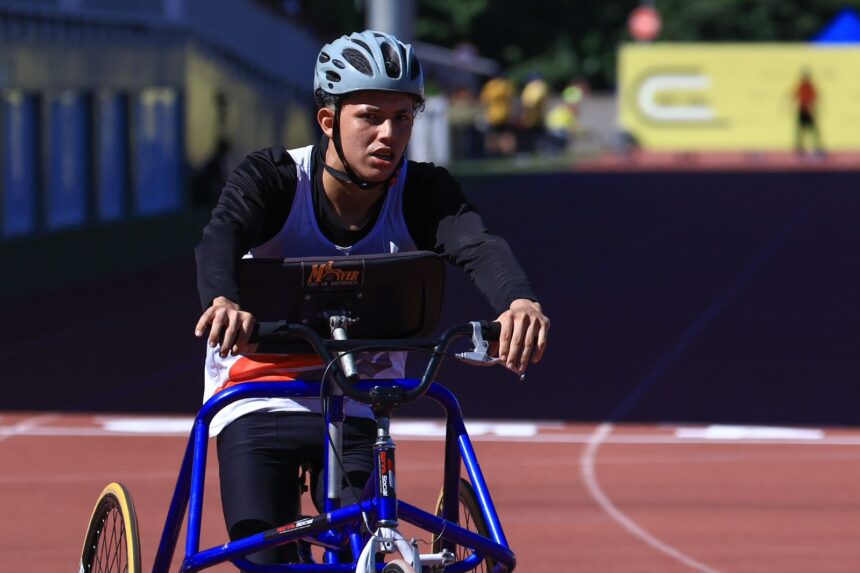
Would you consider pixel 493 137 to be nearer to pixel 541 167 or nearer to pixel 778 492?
pixel 541 167

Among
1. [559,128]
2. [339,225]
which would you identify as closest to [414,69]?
[339,225]

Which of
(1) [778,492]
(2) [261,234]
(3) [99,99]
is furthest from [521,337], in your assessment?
(3) [99,99]

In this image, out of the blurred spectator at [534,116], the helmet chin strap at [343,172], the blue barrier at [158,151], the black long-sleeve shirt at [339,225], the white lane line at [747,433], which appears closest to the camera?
the black long-sleeve shirt at [339,225]

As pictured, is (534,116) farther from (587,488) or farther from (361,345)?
(361,345)

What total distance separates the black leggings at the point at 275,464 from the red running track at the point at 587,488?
2.83 meters

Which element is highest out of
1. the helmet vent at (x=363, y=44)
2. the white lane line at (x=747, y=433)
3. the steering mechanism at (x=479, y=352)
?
the helmet vent at (x=363, y=44)

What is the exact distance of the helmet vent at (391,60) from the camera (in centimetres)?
449

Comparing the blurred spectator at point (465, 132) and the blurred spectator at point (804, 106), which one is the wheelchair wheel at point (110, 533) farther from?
the blurred spectator at point (465, 132)

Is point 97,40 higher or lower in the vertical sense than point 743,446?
higher

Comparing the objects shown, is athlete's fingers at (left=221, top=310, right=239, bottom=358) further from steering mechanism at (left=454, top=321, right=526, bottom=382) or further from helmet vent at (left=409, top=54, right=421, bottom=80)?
helmet vent at (left=409, top=54, right=421, bottom=80)

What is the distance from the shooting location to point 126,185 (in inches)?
1248

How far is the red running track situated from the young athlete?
9.43 feet

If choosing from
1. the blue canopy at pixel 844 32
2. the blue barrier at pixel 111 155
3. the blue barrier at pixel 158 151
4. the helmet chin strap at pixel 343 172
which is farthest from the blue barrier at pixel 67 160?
the blue canopy at pixel 844 32

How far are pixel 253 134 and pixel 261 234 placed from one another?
3791cm
